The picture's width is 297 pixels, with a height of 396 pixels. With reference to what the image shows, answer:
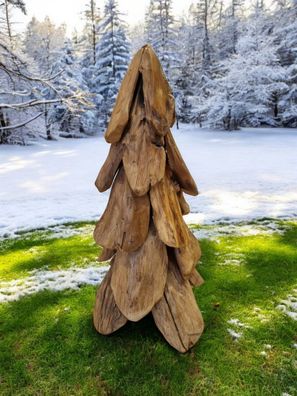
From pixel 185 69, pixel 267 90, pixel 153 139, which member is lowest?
pixel 153 139

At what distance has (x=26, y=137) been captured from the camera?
65.4 feet

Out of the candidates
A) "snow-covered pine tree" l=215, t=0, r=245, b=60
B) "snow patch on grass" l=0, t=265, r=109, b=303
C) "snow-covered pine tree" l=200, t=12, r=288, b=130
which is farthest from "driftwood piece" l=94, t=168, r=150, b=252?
"snow-covered pine tree" l=215, t=0, r=245, b=60

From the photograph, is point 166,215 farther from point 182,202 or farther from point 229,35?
point 229,35

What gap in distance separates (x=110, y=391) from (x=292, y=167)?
33.8 feet

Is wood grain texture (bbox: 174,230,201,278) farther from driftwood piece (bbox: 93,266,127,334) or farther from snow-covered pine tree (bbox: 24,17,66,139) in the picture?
snow-covered pine tree (bbox: 24,17,66,139)

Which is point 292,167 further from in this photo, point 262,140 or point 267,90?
point 267,90

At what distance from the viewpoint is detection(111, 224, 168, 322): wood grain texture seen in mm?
2330

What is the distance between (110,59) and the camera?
27281 mm

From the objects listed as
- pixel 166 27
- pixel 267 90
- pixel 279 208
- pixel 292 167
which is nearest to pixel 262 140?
pixel 267 90

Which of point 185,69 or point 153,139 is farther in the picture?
point 185,69

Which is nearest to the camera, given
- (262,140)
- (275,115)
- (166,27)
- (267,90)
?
(262,140)

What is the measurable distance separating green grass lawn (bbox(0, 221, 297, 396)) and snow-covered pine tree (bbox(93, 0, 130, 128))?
25.4 metres

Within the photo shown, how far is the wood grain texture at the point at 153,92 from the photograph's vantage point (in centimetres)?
207

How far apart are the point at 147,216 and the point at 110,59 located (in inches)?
1092
